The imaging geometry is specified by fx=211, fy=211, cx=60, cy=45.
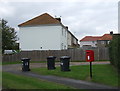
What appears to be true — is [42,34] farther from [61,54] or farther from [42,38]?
[61,54]

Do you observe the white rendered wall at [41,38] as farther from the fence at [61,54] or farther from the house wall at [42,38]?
the fence at [61,54]

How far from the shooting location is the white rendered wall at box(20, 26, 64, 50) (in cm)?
3969

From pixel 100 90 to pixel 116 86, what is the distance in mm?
1318

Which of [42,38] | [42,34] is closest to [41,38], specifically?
[42,38]

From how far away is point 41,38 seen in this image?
1577 inches

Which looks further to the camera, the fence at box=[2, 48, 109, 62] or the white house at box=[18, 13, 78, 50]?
the white house at box=[18, 13, 78, 50]

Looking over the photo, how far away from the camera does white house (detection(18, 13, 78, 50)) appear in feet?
130

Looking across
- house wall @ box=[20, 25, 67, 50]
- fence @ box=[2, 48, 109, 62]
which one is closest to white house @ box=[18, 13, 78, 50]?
house wall @ box=[20, 25, 67, 50]

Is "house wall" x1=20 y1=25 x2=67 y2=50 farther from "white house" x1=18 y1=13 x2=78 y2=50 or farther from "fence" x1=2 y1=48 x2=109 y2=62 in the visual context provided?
"fence" x1=2 y1=48 x2=109 y2=62

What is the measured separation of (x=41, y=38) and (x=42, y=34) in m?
0.82

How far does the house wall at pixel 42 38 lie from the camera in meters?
39.7

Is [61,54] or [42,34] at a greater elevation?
[42,34]

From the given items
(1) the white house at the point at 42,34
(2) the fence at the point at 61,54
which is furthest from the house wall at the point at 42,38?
(2) the fence at the point at 61,54

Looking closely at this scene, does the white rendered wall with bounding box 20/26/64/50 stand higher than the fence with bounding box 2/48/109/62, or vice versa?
the white rendered wall with bounding box 20/26/64/50
